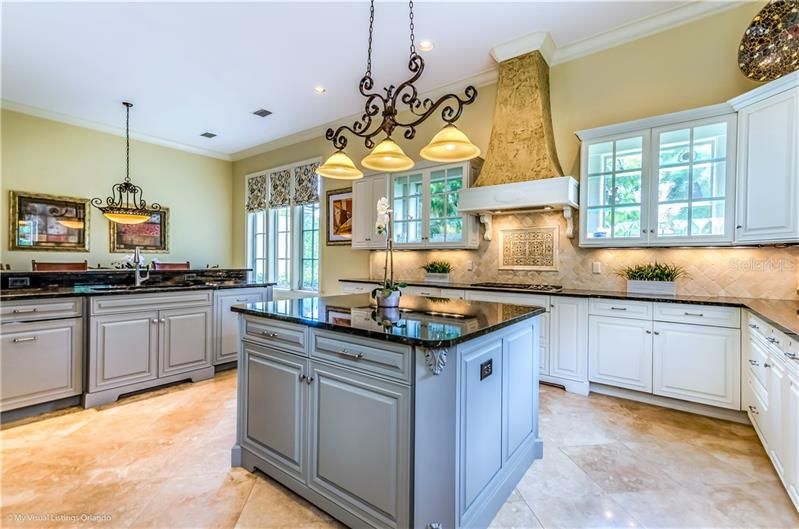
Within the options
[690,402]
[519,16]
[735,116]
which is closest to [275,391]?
[690,402]

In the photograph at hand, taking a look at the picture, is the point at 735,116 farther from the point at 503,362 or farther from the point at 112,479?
the point at 112,479

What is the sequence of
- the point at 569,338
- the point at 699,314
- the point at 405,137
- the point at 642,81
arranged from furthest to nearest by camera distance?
1. the point at 642,81
2. the point at 569,338
3. the point at 699,314
4. the point at 405,137

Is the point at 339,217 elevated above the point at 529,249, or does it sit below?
above

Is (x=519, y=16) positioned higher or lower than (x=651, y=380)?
higher

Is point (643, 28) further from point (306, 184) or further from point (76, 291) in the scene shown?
point (76, 291)

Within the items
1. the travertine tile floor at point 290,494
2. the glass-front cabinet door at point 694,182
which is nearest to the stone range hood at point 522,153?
the glass-front cabinet door at point 694,182

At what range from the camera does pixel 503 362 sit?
188cm

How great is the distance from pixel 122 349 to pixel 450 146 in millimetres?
3290

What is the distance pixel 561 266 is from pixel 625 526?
8.39 ft

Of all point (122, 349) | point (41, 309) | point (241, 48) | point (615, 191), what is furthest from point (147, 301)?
point (615, 191)

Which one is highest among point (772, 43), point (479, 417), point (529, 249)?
point (772, 43)

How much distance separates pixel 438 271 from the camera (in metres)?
4.67

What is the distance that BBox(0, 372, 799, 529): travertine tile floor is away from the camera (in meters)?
1.79

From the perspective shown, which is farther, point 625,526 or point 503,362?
point 503,362
